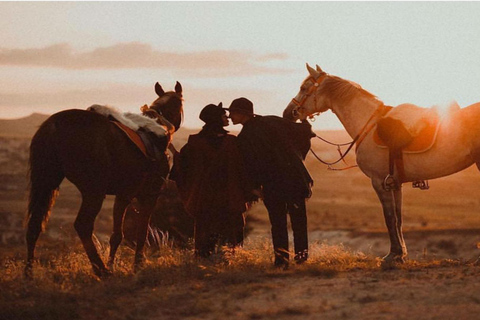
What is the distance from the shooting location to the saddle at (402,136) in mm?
9547

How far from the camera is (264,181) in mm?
9172

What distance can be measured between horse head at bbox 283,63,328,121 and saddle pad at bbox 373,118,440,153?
4.71 feet

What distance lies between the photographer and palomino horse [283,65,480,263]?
941cm

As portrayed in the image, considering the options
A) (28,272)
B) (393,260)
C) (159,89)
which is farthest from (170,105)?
(393,260)

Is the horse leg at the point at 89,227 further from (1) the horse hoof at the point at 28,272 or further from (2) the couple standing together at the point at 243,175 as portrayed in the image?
(2) the couple standing together at the point at 243,175

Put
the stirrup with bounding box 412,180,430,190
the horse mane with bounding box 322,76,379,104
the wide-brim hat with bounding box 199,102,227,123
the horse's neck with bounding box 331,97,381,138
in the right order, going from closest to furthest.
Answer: the wide-brim hat with bounding box 199,102,227,123 → the stirrup with bounding box 412,180,430,190 → the horse's neck with bounding box 331,97,381,138 → the horse mane with bounding box 322,76,379,104

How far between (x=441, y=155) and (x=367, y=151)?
1048 millimetres

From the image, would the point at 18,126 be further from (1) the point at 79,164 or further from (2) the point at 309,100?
(1) the point at 79,164

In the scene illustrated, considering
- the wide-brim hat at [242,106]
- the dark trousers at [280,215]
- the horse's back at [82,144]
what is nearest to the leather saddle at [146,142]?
the horse's back at [82,144]

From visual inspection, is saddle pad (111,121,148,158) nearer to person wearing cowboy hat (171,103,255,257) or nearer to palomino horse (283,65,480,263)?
person wearing cowboy hat (171,103,255,257)

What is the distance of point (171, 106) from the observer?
10641mm

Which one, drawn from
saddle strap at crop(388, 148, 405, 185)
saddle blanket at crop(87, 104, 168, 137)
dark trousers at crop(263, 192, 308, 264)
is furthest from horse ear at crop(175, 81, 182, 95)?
saddle strap at crop(388, 148, 405, 185)

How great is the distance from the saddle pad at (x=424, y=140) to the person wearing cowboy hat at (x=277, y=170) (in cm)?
147

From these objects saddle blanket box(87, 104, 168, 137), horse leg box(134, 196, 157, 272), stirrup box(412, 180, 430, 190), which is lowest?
horse leg box(134, 196, 157, 272)
